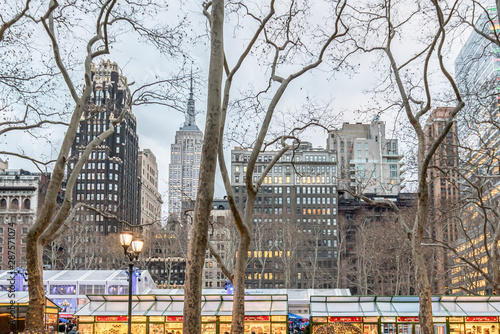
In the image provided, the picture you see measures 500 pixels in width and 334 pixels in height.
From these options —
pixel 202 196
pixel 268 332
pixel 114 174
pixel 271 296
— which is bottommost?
pixel 268 332

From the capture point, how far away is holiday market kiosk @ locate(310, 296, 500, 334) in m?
25.3

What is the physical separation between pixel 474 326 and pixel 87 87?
68.0 ft

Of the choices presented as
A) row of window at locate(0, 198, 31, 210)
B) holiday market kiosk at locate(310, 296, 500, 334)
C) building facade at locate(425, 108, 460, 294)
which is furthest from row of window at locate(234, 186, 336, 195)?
holiday market kiosk at locate(310, 296, 500, 334)

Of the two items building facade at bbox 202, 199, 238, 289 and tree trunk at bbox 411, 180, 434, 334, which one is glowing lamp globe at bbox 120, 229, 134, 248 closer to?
tree trunk at bbox 411, 180, 434, 334

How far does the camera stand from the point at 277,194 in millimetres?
111562

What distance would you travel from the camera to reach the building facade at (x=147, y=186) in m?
162

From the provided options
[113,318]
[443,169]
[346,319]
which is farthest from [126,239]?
[346,319]

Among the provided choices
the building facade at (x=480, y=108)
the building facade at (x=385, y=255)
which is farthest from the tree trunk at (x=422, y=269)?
the building facade at (x=385, y=255)

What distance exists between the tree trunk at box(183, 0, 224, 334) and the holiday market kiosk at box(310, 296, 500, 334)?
1627 cm

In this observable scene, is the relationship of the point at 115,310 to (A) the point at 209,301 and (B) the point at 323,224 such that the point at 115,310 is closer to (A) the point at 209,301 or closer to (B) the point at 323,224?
(A) the point at 209,301

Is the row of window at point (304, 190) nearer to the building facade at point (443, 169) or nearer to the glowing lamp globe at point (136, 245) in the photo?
the building facade at point (443, 169)

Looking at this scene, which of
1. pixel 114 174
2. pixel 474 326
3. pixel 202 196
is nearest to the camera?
pixel 202 196

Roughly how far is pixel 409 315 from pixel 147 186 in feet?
485

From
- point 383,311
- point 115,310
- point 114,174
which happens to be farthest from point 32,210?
point 383,311
